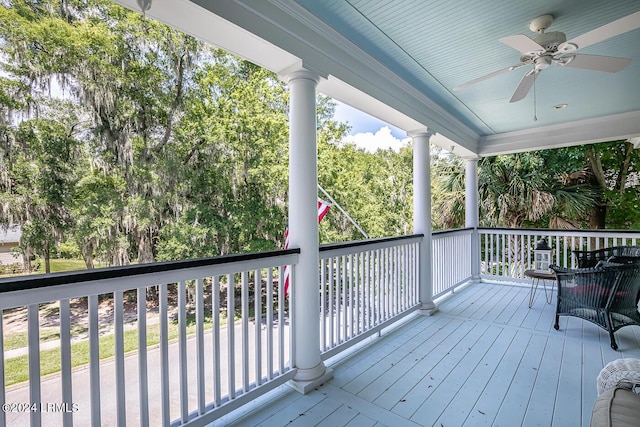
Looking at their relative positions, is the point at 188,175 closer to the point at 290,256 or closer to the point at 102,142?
the point at 102,142

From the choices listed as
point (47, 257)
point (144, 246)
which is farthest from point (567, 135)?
point (47, 257)

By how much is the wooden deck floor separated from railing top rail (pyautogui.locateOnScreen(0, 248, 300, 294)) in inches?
40.0

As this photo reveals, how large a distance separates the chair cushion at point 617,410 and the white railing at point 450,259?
3089mm

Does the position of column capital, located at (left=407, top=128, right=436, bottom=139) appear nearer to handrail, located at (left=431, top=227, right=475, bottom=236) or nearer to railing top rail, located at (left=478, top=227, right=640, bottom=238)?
handrail, located at (left=431, top=227, right=475, bottom=236)

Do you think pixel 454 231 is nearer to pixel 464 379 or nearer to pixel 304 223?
pixel 464 379

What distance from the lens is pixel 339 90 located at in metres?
2.71

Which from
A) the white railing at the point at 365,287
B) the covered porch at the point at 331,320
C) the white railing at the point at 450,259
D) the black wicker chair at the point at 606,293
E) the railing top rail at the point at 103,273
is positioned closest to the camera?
the railing top rail at the point at 103,273

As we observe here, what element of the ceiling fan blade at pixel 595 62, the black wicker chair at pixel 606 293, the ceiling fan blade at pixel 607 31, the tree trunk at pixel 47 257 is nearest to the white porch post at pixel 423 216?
the black wicker chair at pixel 606 293

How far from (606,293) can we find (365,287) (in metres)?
2.26

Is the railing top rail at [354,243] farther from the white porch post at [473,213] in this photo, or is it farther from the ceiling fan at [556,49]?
the white porch post at [473,213]

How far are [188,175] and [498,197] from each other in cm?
779

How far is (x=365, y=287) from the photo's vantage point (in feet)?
9.95

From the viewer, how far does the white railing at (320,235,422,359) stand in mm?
2627

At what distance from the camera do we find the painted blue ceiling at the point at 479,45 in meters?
2.11
